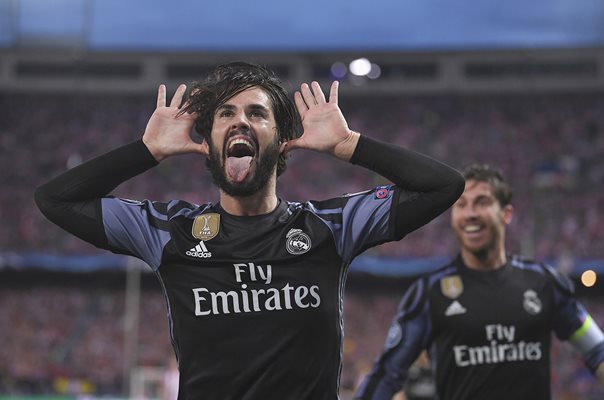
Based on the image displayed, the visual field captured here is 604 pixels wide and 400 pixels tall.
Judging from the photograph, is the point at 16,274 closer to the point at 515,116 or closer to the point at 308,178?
the point at 308,178

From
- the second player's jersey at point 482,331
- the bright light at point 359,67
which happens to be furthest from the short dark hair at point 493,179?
the bright light at point 359,67

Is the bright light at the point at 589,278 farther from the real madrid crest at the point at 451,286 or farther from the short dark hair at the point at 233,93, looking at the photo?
the short dark hair at the point at 233,93

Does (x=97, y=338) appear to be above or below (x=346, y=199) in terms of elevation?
above

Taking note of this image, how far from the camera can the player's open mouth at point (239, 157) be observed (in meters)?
3.32

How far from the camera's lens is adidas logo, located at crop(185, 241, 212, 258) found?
3.40m

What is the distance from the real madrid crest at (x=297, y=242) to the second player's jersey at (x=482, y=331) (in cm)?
206

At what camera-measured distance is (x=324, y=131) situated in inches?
137

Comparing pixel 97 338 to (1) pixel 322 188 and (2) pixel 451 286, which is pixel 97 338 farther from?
(2) pixel 451 286

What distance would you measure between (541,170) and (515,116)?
5.35 meters

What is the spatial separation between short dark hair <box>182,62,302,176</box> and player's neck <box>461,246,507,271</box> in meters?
2.25

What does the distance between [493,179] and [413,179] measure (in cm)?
229

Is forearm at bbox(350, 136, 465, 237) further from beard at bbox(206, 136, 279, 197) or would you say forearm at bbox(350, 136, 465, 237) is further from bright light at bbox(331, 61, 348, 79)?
bright light at bbox(331, 61, 348, 79)

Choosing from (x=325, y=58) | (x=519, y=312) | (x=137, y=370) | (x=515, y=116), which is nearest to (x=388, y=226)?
(x=519, y=312)

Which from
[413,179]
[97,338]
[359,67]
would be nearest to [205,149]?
[413,179]
